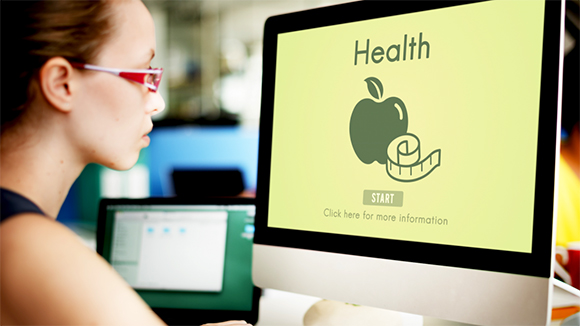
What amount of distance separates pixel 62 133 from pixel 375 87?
49 centimetres

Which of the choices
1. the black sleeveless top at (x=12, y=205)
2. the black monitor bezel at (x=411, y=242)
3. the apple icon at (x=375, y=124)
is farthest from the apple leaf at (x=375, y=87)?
the black sleeveless top at (x=12, y=205)

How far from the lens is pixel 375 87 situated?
24.4 inches

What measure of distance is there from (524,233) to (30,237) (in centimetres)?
60

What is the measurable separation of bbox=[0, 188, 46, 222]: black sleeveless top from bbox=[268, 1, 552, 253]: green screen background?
0.38 metres

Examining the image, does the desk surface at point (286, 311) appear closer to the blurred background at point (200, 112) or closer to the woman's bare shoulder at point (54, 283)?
the woman's bare shoulder at point (54, 283)

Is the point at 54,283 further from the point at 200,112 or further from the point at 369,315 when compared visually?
the point at 200,112

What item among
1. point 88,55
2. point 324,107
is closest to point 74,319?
point 88,55

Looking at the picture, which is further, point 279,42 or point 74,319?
point 279,42

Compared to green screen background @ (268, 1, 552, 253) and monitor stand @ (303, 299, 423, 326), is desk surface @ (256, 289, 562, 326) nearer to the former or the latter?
monitor stand @ (303, 299, 423, 326)

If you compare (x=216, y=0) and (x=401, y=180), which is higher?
(x=216, y=0)

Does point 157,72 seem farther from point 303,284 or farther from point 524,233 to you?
point 524,233

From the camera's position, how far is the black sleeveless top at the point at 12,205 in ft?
1.45

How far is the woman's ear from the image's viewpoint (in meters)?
0.52

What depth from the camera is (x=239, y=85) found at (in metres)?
3.62
